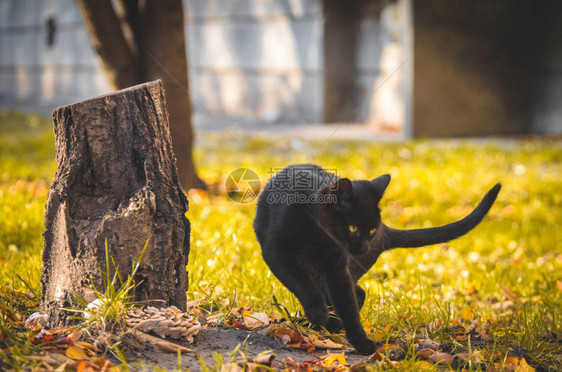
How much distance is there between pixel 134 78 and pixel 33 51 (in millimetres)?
13131

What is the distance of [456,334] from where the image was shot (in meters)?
2.80

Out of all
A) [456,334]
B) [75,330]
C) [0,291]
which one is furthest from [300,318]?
[0,291]

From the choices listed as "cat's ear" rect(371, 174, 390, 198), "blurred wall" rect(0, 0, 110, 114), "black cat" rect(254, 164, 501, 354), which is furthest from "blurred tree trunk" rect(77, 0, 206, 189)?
"blurred wall" rect(0, 0, 110, 114)

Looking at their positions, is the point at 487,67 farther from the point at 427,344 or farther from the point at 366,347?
the point at 366,347

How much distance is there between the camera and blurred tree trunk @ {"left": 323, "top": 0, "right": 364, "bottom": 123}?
418 inches

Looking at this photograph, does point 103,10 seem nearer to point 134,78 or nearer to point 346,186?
point 134,78

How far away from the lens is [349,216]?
8.61 ft

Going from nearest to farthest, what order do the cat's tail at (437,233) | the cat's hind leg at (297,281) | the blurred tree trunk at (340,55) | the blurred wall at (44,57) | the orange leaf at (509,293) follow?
the cat's hind leg at (297,281) < the cat's tail at (437,233) < the orange leaf at (509,293) < the blurred tree trunk at (340,55) < the blurred wall at (44,57)

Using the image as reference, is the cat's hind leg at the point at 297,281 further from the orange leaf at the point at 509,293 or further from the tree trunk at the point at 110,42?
the tree trunk at the point at 110,42

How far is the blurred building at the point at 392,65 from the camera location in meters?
8.95

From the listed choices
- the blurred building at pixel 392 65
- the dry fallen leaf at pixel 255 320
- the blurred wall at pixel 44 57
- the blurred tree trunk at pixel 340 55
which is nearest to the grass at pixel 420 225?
the dry fallen leaf at pixel 255 320

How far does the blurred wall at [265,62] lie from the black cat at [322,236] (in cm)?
620

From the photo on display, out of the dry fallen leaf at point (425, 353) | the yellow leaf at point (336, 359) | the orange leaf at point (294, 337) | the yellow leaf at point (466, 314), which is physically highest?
the orange leaf at point (294, 337)

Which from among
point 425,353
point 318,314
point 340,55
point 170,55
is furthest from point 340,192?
point 340,55
